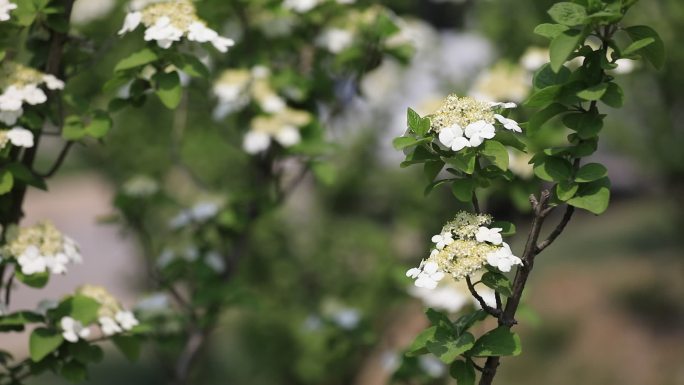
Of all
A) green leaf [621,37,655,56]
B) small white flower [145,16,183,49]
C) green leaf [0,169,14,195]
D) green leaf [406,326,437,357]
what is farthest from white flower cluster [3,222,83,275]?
green leaf [621,37,655,56]

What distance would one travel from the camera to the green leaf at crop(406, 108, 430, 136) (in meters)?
1.54

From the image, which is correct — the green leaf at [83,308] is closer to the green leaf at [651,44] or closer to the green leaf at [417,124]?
the green leaf at [417,124]

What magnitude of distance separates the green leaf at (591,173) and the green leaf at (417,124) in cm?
29

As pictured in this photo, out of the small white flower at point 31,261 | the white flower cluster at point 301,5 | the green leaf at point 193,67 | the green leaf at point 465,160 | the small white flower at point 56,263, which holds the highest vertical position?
the green leaf at point 465,160

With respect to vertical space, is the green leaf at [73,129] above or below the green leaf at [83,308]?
above

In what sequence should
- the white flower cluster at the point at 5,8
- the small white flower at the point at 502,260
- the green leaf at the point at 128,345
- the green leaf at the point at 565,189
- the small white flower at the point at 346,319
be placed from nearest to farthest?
the small white flower at the point at 502,260 < the green leaf at the point at 565,189 < the white flower cluster at the point at 5,8 < the green leaf at the point at 128,345 < the small white flower at the point at 346,319

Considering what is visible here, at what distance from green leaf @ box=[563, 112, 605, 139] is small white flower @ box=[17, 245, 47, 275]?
1.16 metres

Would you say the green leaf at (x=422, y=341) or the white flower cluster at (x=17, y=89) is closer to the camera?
the green leaf at (x=422, y=341)

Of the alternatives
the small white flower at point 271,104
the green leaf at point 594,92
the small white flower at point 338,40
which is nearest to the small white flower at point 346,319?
the small white flower at point 271,104

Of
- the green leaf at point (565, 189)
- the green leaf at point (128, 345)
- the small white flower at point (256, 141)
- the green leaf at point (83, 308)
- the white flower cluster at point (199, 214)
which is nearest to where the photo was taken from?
the green leaf at point (565, 189)

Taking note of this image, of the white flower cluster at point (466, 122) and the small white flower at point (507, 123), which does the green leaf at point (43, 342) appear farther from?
the small white flower at point (507, 123)

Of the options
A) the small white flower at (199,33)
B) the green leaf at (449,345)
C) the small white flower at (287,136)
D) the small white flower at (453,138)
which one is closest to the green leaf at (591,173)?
the small white flower at (453,138)

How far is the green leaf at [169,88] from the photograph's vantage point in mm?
2061

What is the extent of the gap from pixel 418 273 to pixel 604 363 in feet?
16.3
